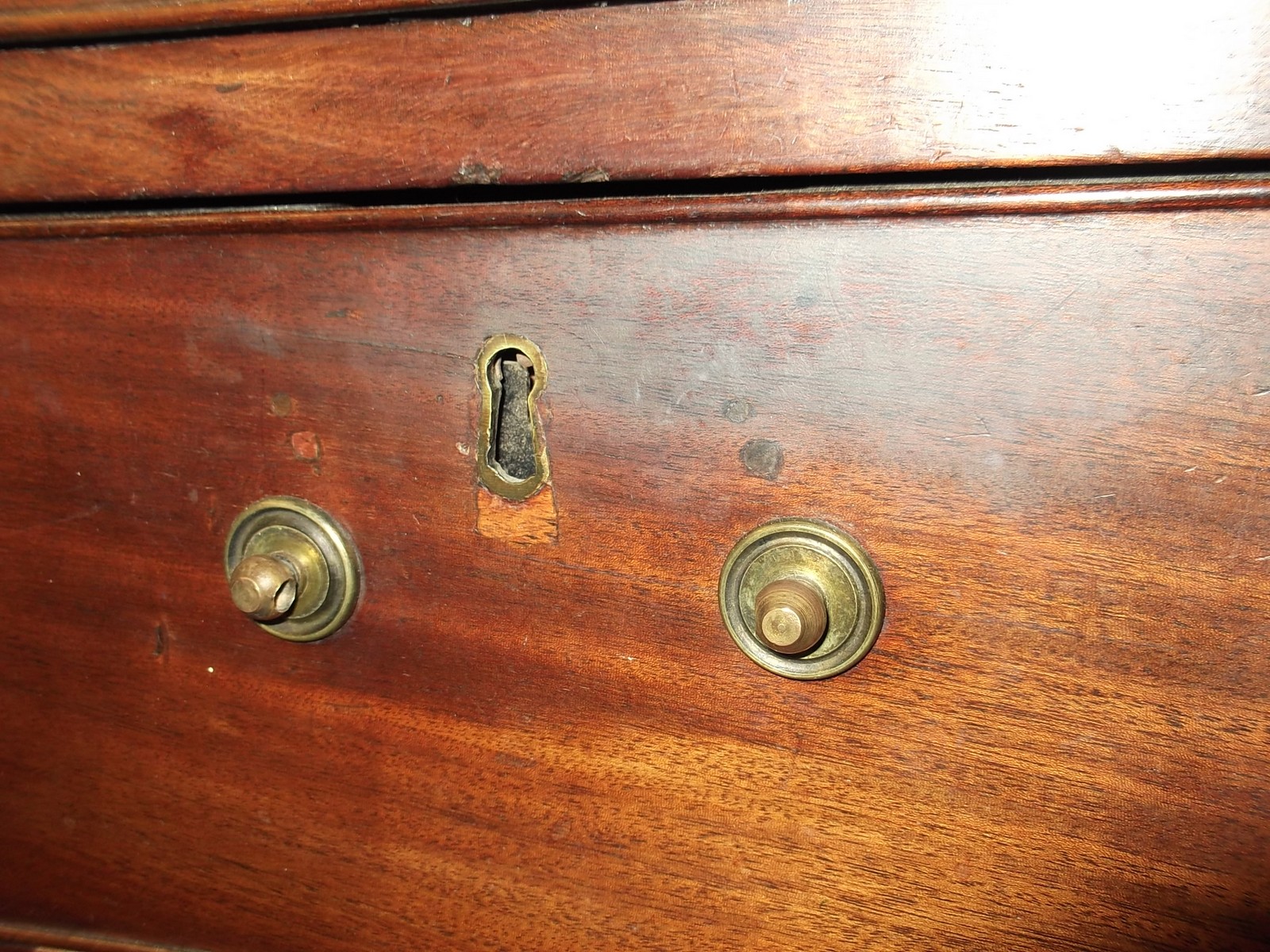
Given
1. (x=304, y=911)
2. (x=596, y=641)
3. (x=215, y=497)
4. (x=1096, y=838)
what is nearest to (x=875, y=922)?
(x=1096, y=838)

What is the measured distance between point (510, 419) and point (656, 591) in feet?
0.48

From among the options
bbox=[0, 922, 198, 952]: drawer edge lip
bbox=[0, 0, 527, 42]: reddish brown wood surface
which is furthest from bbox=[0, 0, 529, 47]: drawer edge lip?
bbox=[0, 922, 198, 952]: drawer edge lip

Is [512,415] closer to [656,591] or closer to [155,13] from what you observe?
[656,591]

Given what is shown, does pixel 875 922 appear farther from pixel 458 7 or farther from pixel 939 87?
pixel 458 7

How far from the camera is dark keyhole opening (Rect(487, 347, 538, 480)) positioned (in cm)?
54

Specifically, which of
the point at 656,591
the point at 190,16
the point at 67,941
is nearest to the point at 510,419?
the point at 656,591

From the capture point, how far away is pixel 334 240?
54cm

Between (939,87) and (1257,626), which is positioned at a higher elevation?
(939,87)

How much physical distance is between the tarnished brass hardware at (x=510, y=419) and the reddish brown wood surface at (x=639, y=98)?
0.11 metres

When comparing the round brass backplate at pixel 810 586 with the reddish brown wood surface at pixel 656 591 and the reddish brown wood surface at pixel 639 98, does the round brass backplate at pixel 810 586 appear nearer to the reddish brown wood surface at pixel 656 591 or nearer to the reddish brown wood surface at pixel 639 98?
the reddish brown wood surface at pixel 656 591

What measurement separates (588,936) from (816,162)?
521 mm

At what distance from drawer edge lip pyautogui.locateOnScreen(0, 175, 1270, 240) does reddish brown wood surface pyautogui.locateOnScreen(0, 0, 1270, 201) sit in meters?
0.01

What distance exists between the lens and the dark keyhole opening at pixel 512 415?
0.54 m

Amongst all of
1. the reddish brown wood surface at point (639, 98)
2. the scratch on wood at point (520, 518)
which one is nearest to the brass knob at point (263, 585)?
the scratch on wood at point (520, 518)
